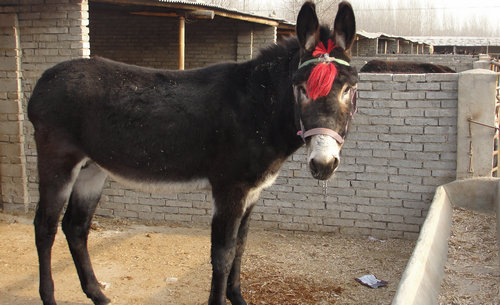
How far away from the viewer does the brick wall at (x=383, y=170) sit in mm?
5461

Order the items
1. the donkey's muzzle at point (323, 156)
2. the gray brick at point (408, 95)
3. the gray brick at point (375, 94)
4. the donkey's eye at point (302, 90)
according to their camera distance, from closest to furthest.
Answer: the donkey's muzzle at point (323, 156)
the donkey's eye at point (302, 90)
the gray brick at point (408, 95)
the gray brick at point (375, 94)

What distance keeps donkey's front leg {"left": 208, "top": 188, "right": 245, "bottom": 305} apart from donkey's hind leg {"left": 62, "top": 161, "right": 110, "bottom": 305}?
45.4 inches

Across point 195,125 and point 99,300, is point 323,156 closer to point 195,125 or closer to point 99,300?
point 195,125

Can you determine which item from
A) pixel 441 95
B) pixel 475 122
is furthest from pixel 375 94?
pixel 475 122

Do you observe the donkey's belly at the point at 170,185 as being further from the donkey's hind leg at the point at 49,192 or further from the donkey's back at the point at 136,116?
the donkey's hind leg at the point at 49,192

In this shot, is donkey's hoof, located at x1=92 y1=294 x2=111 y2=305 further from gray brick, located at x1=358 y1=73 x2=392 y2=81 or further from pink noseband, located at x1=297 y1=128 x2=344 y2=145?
gray brick, located at x1=358 y1=73 x2=392 y2=81

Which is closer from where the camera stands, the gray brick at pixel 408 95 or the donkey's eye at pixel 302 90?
the donkey's eye at pixel 302 90

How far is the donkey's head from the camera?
271 centimetres

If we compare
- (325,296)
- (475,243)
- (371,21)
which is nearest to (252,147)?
(325,296)

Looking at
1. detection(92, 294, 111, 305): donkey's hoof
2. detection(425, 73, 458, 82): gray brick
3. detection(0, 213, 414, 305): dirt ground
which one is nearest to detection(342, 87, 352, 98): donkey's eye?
detection(0, 213, 414, 305): dirt ground

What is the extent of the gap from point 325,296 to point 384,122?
235cm

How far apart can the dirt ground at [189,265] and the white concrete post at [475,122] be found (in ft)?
3.76

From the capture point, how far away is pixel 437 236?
4.06 metres

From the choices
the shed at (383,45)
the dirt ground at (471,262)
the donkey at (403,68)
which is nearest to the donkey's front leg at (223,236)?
the dirt ground at (471,262)
